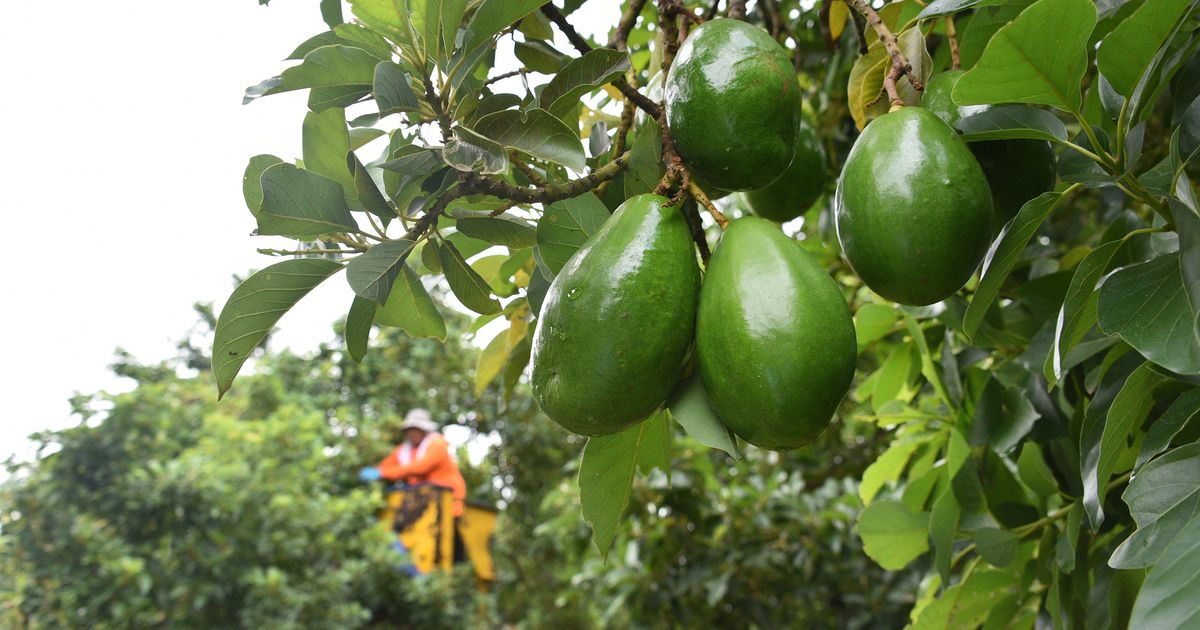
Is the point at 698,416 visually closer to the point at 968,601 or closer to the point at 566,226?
the point at 566,226

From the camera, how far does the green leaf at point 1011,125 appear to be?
79cm

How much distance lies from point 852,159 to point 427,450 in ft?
21.2

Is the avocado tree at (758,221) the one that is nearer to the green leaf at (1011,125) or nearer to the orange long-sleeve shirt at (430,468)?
the green leaf at (1011,125)

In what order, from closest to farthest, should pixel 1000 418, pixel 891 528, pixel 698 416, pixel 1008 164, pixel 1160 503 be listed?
pixel 1160 503 < pixel 698 416 < pixel 1008 164 < pixel 1000 418 < pixel 891 528

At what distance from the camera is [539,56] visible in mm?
1120

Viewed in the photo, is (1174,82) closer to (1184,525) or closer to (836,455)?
(1184,525)

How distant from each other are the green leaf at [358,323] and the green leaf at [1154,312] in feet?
2.39

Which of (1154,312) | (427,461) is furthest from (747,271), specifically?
(427,461)

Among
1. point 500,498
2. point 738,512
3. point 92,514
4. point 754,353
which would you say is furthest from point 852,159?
point 500,498

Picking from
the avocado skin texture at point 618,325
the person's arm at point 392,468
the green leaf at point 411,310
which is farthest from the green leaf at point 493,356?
the person's arm at point 392,468

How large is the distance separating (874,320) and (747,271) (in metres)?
0.84

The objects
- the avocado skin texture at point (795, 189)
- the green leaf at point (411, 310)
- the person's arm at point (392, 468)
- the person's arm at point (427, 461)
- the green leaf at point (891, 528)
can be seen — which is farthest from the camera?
the person's arm at point (392, 468)

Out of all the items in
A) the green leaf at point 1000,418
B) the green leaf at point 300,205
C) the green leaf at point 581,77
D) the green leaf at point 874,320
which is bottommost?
the green leaf at point 1000,418

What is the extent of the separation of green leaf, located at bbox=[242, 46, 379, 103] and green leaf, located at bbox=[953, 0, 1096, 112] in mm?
575
